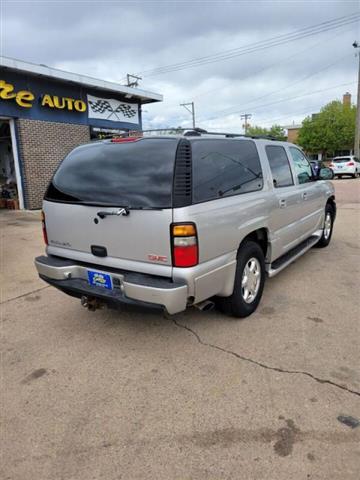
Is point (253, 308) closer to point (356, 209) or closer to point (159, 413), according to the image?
point (159, 413)

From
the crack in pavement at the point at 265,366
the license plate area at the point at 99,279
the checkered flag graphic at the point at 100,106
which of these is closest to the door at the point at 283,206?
the crack in pavement at the point at 265,366

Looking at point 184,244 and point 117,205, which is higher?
point 117,205

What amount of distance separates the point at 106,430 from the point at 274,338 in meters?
1.78

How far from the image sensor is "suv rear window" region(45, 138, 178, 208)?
290cm

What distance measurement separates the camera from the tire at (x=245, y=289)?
356 centimetres

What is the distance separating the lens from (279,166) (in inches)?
181

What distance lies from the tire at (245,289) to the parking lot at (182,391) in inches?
5.6

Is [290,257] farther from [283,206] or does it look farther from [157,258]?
[157,258]

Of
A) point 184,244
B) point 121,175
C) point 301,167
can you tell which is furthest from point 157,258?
point 301,167

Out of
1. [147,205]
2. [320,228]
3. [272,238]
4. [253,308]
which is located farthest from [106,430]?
[320,228]

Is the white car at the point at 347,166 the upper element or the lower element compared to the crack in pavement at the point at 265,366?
upper

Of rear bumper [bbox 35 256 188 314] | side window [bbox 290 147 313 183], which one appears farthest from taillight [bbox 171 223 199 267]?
side window [bbox 290 147 313 183]

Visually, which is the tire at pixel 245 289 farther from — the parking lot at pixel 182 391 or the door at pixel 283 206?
the door at pixel 283 206

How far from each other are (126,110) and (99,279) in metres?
13.4
